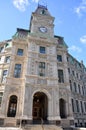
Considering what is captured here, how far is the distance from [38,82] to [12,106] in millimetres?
5754

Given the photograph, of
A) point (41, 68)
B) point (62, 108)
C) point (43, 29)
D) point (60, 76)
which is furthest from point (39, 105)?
point (43, 29)

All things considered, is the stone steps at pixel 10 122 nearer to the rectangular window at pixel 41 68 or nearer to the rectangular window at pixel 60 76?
the rectangular window at pixel 41 68

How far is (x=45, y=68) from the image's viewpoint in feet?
77.3

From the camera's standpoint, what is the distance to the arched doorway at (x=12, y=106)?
64.8 ft

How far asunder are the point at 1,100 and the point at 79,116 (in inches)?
618

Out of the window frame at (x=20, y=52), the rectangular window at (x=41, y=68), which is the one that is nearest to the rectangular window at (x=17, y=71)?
the window frame at (x=20, y=52)

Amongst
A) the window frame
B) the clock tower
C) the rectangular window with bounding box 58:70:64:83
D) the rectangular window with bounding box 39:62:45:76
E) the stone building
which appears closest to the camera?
the stone building

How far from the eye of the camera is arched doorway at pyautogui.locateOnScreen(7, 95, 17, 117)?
1977cm

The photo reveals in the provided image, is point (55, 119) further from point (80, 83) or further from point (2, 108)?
point (80, 83)

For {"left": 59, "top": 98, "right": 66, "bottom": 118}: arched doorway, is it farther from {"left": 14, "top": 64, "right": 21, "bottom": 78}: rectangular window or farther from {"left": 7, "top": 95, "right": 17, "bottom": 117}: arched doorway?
{"left": 14, "top": 64, "right": 21, "bottom": 78}: rectangular window

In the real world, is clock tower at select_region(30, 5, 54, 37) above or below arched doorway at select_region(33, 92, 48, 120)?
above

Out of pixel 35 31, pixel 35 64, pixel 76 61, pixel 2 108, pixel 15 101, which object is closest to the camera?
pixel 2 108

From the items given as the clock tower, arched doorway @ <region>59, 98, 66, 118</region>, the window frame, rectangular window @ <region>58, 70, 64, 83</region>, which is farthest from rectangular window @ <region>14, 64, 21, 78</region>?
arched doorway @ <region>59, 98, 66, 118</region>

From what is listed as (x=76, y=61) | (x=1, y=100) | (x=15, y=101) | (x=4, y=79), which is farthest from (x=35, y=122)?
(x=76, y=61)
